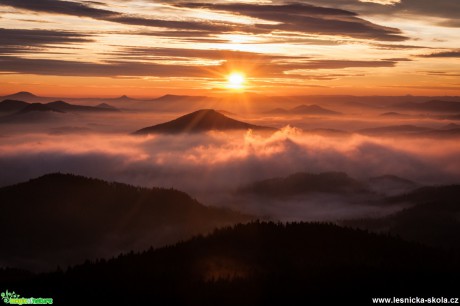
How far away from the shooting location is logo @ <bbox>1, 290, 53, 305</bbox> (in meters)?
128

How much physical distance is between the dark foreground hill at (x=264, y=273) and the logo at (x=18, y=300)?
242cm

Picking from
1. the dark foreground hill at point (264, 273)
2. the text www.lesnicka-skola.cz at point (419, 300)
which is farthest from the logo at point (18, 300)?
the text www.lesnicka-skola.cz at point (419, 300)

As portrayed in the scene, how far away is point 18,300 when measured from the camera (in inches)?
5261

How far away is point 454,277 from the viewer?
14462 centimetres

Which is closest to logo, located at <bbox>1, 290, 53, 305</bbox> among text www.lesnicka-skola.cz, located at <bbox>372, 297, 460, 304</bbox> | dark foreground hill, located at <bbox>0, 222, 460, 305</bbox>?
dark foreground hill, located at <bbox>0, 222, 460, 305</bbox>

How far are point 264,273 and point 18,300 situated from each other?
62.2m

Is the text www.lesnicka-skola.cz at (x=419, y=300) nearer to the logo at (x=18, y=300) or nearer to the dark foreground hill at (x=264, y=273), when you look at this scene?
the dark foreground hill at (x=264, y=273)

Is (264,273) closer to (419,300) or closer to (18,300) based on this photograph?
(419,300)

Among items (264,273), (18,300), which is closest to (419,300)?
(264,273)

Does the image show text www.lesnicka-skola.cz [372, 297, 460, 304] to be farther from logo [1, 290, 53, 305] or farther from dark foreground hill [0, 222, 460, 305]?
logo [1, 290, 53, 305]

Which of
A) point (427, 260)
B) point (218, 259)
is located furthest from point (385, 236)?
point (218, 259)

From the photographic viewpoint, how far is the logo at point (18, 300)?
128 meters

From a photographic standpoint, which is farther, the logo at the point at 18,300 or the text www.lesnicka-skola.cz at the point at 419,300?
the logo at the point at 18,300

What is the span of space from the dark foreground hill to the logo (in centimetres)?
242
